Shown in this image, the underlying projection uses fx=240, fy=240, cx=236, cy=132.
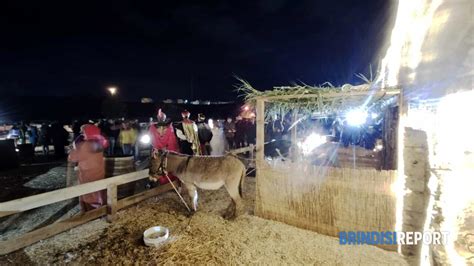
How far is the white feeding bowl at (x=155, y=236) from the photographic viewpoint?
4137 millimetres

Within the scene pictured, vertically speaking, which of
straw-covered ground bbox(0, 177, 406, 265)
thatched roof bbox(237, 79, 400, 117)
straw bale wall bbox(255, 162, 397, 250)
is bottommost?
straw-covered ground bbox(0, 177, 406, 265)

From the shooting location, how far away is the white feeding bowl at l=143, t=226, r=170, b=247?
4.14 meters

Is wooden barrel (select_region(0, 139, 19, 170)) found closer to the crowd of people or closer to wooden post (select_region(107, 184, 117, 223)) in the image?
the crowd of people

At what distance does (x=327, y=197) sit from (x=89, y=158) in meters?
5.24

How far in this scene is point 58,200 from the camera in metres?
4.49

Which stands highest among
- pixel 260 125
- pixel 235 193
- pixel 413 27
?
pixel 413 27

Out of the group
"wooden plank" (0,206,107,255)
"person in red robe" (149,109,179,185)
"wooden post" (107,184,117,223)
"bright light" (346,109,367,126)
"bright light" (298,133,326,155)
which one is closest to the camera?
"wooden plank" (0,206,107,255)

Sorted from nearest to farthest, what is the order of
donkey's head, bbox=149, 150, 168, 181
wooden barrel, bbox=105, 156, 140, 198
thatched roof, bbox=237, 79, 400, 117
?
thatched roof, bbox=237, 79, 400, 117
donkey's head, bbox=149, 150, 168, 181
wooden barrel, bbox=105, 156, 140, 198

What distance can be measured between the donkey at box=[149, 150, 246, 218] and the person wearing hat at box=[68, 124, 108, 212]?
1.22m

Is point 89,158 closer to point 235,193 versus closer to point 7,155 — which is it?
point 235,193

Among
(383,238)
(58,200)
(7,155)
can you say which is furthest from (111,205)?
(7,155)

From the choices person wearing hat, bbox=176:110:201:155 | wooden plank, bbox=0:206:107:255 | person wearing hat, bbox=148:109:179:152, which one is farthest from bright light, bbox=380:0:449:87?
wooden plank, bbox=0:206:107:255

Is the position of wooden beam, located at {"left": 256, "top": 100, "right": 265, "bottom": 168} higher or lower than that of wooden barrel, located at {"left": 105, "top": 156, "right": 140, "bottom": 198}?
higher

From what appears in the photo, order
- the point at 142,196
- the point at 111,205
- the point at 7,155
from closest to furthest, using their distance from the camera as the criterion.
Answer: the point at 111,205 < the point at 142,196 < the point at 7,155
